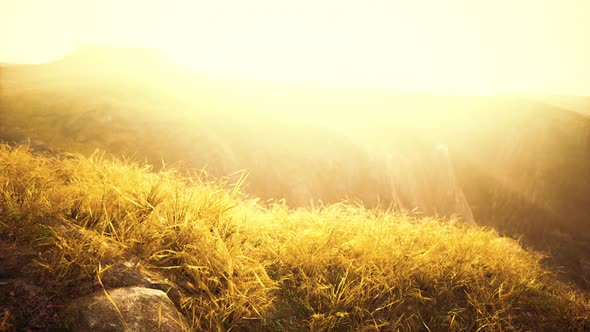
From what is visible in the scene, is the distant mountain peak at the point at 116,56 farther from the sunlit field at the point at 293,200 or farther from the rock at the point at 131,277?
the rock at the point at 131,277

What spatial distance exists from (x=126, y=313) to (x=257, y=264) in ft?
3.48

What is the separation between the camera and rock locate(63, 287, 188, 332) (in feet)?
5.33

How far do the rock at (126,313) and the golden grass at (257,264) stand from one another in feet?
0.45

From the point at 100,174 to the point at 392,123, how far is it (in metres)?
28.3

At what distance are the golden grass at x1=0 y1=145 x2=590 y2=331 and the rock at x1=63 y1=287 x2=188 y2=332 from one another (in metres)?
0.14

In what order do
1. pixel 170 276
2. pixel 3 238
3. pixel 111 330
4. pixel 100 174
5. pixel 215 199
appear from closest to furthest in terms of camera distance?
1. pixel 111 330
2. pixel 3 238
3. pixel 170 276
4. pixel 215 199
5. pixel 100 174

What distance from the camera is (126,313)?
5.70ft

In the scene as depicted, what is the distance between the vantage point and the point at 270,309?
2271 mm

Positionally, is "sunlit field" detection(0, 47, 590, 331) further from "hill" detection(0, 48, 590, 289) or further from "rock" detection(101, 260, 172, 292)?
"hill" detection(0, 48, 590, 289)

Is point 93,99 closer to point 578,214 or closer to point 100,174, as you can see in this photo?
point 100,174

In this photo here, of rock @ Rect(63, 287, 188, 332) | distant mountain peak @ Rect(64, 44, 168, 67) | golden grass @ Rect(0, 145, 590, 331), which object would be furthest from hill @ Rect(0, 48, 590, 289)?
rock @ Rect(63, 287, 188, 332)

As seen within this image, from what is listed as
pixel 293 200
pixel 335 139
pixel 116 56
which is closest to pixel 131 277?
pixel 293 200

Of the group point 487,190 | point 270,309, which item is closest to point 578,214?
point 487,190

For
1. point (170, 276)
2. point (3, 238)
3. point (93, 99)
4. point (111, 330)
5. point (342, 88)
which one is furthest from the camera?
point (342, 88)
